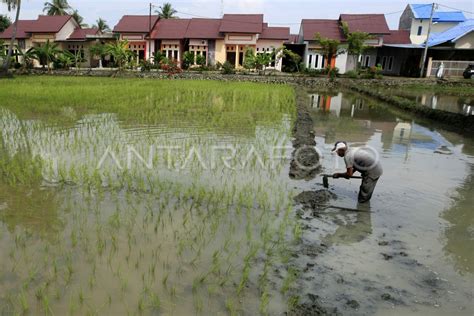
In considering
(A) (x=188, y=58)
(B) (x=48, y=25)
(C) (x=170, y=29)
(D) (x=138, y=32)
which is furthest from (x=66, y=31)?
(A) (x=188, y=58)

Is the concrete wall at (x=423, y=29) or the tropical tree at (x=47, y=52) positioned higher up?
the concrete wall at (x=423, y=29)

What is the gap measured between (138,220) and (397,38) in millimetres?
26199

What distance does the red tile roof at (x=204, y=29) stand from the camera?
960 inches

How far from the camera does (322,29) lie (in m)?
25.1

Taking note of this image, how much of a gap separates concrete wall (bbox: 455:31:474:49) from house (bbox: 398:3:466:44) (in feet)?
11.4

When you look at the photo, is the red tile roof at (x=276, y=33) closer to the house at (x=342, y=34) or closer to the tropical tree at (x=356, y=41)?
the house at (x=342, y=34)

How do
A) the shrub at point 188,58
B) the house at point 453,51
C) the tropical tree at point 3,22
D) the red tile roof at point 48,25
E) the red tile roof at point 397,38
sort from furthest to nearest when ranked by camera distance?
the tropical tree at point 3,22
the red tile roof at point 48,25
the red tile roof at point 397,38
the shrub at point 188,58
the house at point 453,51

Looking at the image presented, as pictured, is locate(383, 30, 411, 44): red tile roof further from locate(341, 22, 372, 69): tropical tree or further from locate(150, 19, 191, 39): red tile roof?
locate(150, 19, 191, 39): red tile roof

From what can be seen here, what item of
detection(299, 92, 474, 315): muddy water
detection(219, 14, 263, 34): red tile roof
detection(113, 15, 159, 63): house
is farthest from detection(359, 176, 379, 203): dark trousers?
detection(113, 15, 159, 63): house

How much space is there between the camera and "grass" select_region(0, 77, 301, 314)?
2.76 meters

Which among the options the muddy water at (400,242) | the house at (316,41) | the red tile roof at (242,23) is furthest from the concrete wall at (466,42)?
the muddy water at (400,242)

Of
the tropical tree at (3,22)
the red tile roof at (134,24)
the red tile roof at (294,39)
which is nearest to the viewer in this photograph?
the red tile roof at (134,24)

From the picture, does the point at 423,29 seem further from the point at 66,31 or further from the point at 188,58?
the point at 66,31

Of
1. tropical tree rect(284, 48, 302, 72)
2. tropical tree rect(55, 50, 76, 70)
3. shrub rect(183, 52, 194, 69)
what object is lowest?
tropical tree rect(55, 50, 76, 70)
